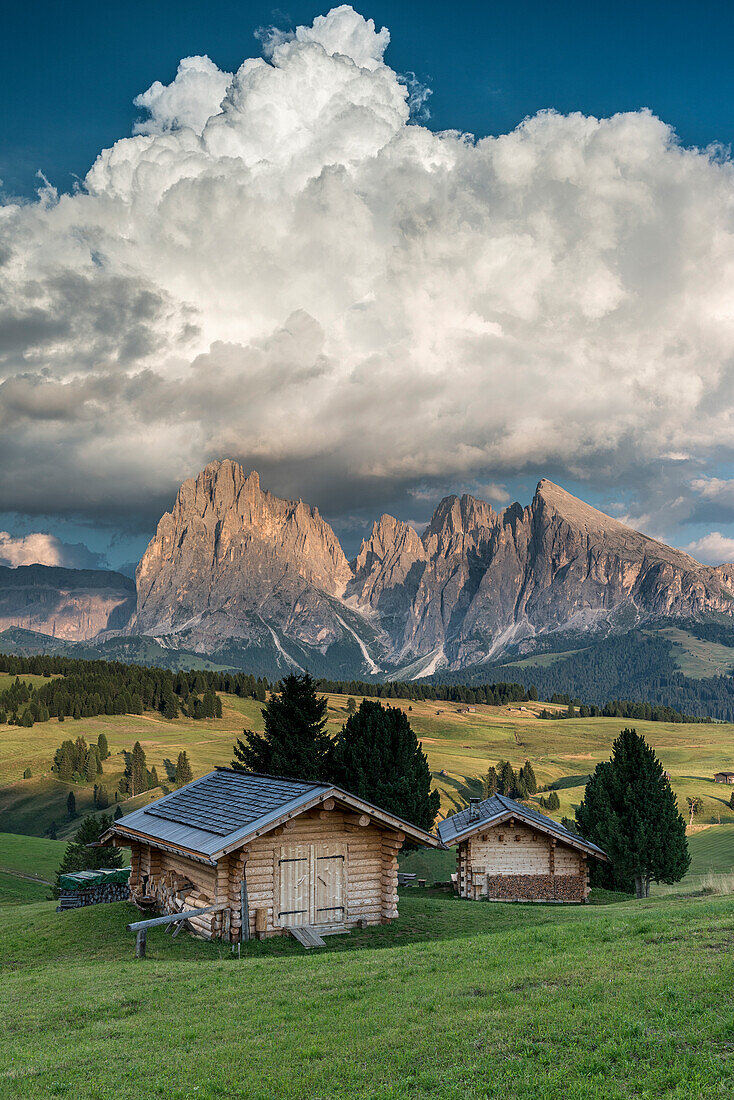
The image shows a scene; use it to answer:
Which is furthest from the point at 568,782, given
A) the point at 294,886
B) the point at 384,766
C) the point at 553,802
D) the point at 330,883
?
the point at 294,886

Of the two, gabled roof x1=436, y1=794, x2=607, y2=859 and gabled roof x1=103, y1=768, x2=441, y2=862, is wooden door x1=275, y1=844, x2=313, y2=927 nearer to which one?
gabled roof x1=103, y1=768, x2=441, y2=862

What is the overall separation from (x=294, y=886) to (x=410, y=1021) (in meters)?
14.7

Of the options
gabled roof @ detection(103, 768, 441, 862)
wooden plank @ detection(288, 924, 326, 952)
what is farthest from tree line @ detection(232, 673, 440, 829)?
wooden plank @ detection(288, 924, 326, 952)

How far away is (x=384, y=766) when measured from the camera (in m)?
62.0

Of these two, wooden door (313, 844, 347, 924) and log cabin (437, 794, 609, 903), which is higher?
wooden door (313, 844, 347, 924)

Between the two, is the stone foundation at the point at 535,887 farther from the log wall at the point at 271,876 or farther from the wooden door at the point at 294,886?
the wooden door at the point at 294,886

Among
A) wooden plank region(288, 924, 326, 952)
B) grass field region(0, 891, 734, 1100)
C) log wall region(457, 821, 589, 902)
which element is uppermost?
grass field region(0, 891, 734, 1100)

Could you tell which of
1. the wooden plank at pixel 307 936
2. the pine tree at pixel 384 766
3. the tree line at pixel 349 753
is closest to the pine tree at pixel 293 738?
the tree line at pixel 349 753

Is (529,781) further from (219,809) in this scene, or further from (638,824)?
(219,809)

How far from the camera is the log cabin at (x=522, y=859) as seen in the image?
42.3 metres

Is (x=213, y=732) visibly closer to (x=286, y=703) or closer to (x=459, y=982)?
(x=286, y=703)

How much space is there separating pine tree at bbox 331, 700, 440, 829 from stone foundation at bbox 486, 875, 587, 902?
17.6 m

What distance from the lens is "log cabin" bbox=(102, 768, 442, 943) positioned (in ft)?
86.9

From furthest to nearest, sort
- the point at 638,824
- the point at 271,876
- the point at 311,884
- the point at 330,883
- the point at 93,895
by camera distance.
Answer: the point at 638,824 < the point at 93,895 < the point at 330,883 < the point at 311,884 < the point at 271,876
